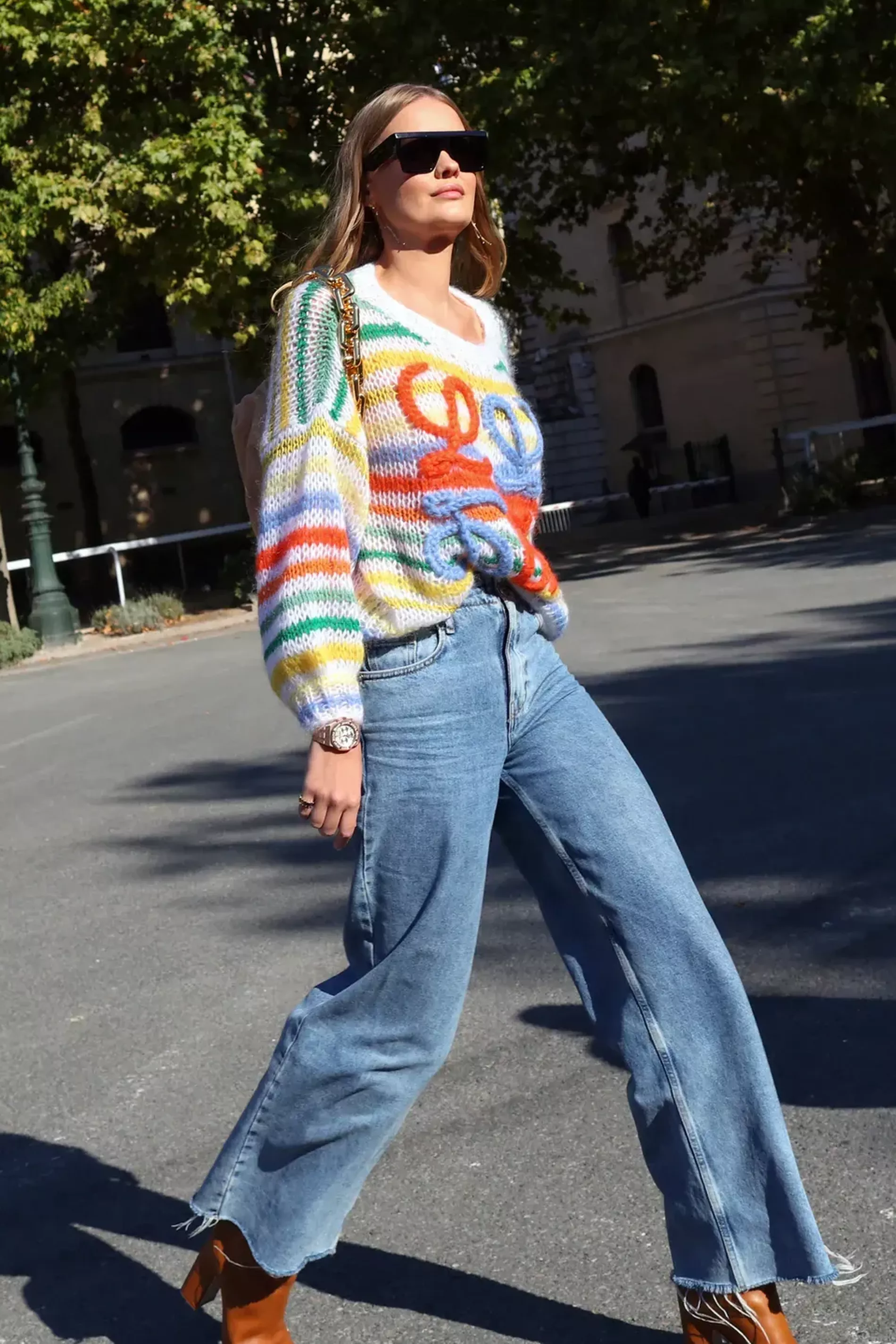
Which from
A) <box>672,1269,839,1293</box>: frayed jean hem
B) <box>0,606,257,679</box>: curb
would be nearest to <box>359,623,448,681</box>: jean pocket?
<box>672,1269,839,1293</box>: frayed jean hem

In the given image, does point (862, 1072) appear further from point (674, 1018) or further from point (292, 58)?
point (292, 58)

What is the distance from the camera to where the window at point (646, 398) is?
150ft

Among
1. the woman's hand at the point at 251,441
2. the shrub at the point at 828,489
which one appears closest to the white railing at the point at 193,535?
the shrub at the point at 828,489

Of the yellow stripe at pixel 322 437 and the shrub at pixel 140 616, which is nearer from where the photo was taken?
the yellow stripe at pixel 322 437

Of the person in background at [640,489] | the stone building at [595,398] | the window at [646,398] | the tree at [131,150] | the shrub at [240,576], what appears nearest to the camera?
the tree at [131,150]

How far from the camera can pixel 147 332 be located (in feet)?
127

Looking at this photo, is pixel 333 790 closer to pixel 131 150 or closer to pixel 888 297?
pixel 131 150

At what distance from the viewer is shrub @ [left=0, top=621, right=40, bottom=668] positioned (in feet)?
65.1

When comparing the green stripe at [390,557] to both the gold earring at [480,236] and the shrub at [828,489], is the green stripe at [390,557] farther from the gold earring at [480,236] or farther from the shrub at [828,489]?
the shrub at [828,489]

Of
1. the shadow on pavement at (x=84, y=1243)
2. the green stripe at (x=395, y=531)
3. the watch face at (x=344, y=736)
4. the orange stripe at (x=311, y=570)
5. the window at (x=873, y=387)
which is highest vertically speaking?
the window at (x=873, y=387)

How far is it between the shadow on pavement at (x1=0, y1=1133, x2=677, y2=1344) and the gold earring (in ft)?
5.99

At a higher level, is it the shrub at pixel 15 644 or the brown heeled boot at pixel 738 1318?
the shrub at pixel 15 644

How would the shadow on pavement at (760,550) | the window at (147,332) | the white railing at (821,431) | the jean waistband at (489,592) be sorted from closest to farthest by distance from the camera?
the jean waistband at (489,592), the shadow on pavement at (760,550), the white railing at (821,431), the window at (147,332)

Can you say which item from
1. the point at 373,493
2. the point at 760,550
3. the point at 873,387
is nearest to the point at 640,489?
the point at 873,387
